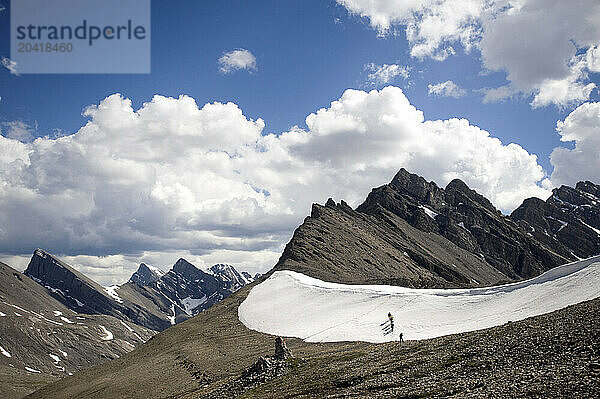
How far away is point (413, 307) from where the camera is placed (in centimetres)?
7688

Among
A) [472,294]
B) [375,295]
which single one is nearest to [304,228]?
[375,295]

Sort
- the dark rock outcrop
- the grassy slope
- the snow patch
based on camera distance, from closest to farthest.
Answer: the grassy slope, the dark rock outcrop, the snow patch

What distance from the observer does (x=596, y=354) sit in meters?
27.2

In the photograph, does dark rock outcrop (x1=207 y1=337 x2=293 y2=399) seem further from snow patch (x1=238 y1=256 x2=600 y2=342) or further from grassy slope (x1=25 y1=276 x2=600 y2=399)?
snow patch (x1=238 y1=256 x2=600 y2=342)

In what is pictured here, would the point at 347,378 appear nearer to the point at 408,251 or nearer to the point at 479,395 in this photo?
the point at 479,395

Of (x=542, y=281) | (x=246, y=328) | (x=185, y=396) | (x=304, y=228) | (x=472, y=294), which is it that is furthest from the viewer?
(x=304, y=228)

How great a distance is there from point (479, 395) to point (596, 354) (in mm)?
8677

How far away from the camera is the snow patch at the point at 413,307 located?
61.3 metres

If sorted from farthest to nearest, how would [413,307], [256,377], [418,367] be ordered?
[413,307], [256,377], [418,367]

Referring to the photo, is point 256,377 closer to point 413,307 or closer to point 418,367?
point 418,367

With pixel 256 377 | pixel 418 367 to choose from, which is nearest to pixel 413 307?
pixel 256 377

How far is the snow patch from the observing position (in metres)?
61.3

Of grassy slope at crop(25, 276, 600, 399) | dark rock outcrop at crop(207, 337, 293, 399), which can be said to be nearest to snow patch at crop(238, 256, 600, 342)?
grassy slope at crop(25, 276, 600, 399)

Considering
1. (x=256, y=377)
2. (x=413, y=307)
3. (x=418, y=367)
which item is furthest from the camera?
(x=413, y=307)
